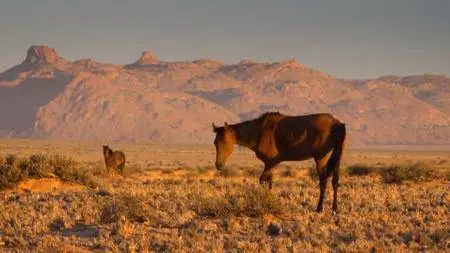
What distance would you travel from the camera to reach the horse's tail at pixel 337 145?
543 inches

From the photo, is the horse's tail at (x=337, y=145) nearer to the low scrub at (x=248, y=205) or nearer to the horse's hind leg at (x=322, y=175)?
the horse's hind leg at (x=322, y=175)

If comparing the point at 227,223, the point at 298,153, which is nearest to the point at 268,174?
the point at 298,153

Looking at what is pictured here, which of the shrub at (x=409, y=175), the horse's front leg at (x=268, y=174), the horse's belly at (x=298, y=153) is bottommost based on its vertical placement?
the shrub at (x=409, y=175)

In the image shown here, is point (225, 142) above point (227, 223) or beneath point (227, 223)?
above

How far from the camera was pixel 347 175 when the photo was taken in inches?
1335

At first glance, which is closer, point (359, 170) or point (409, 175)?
point (409, 175)

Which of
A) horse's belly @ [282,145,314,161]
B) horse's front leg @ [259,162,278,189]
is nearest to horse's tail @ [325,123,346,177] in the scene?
horse's belly @ [282,145,314,161]

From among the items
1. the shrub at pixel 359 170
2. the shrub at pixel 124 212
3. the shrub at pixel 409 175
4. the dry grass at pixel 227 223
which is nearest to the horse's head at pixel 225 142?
the dry grass at pixel 227 223

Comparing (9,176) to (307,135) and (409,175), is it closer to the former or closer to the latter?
(307,135)

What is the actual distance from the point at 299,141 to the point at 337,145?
0.80 metres

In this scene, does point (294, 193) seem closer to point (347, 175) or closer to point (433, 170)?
point (433, 170)

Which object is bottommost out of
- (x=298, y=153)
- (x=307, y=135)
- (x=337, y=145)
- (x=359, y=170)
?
(x=359, y=170)

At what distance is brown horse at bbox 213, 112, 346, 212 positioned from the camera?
13.9 meters

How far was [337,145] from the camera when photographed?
1386 cm
